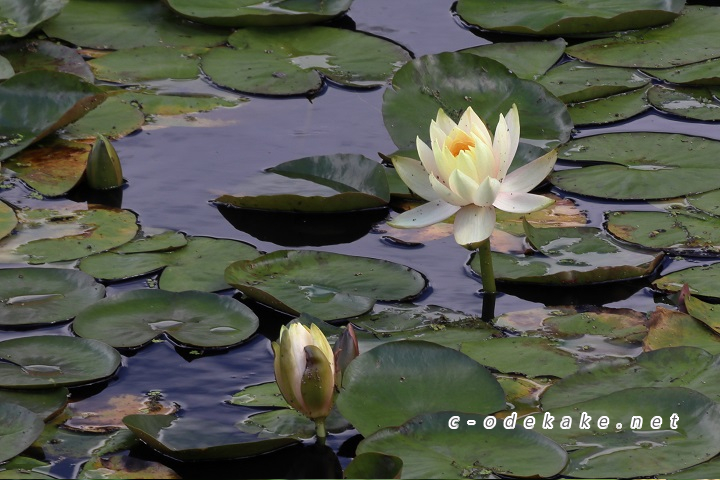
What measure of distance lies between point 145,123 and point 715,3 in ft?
9.16

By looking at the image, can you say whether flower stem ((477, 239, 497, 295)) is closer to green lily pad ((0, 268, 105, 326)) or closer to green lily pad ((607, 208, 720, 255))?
green lily pad ((607, 208, 720, 255))

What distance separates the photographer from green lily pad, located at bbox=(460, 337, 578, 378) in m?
2.56

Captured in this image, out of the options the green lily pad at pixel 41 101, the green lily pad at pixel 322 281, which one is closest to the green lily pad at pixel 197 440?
the green lily pad at pixel 322 281

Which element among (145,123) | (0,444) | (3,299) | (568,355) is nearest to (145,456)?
(0,444)

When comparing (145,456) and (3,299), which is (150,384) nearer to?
Result: (145,456)

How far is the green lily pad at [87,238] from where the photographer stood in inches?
124

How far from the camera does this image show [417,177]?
2812 millimetres

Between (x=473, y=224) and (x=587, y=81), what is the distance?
1.82m

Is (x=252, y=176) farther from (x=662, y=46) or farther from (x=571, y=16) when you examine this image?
(x=662, y=46)

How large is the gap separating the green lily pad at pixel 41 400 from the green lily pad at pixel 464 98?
1.74m

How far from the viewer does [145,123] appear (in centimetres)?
410

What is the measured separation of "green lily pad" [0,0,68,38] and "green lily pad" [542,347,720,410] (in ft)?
10.3

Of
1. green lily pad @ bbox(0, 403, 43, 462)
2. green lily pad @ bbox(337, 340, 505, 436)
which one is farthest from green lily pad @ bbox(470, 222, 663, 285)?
green lily pad @ bbox(0, 403, 43, 462)

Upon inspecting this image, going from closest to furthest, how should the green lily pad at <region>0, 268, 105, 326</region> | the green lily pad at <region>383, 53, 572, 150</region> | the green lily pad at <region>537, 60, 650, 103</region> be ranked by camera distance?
1. the green lily pad at <region>0, 268, 105, 326</region>
2. the green lily pad at <region>383, 53, 572, 150</region>
3. the green lily pad at <region>537, 60, 650, 103</region>
